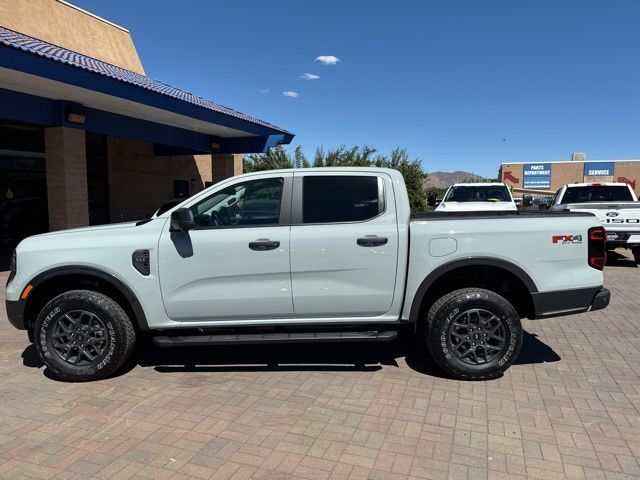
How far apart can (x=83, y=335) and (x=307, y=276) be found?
2057 mm

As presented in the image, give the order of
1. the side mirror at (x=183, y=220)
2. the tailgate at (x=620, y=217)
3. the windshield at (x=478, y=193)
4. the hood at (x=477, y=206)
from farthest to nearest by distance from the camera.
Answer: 1. the windshield at (x=478, y=193)
2. the hood at (x=477, y=206)
3. the tailgate at (x=620, y=217)
4. the side mirror at (x=183, y=220)

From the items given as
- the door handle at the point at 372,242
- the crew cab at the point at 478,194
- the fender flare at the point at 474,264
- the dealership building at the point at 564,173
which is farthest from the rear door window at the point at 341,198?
the dealership building at the point at 564,173

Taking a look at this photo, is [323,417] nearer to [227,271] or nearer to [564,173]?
[227,271]

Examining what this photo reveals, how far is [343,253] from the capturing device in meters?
4.28

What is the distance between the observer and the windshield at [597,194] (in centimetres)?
1202

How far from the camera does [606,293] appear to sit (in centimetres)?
443

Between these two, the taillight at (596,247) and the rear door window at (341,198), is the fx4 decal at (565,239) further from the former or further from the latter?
the rear door window at (341,198)

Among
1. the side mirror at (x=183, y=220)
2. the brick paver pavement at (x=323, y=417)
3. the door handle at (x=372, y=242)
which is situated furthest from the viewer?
the door handle at (x=372, y=242)

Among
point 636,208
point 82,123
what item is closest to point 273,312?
point 82,123

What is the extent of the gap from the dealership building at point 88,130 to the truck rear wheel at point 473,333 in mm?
7156

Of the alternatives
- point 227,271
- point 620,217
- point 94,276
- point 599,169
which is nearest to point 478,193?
point 620,217

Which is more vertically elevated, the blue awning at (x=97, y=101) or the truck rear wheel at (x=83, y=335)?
the blue awning at (x=97, y=101)

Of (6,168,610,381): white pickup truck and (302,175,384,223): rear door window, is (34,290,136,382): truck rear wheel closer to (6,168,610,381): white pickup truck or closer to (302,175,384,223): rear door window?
(6,168,610,381): white pickup truck

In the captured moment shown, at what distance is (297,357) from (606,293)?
2911 mm
